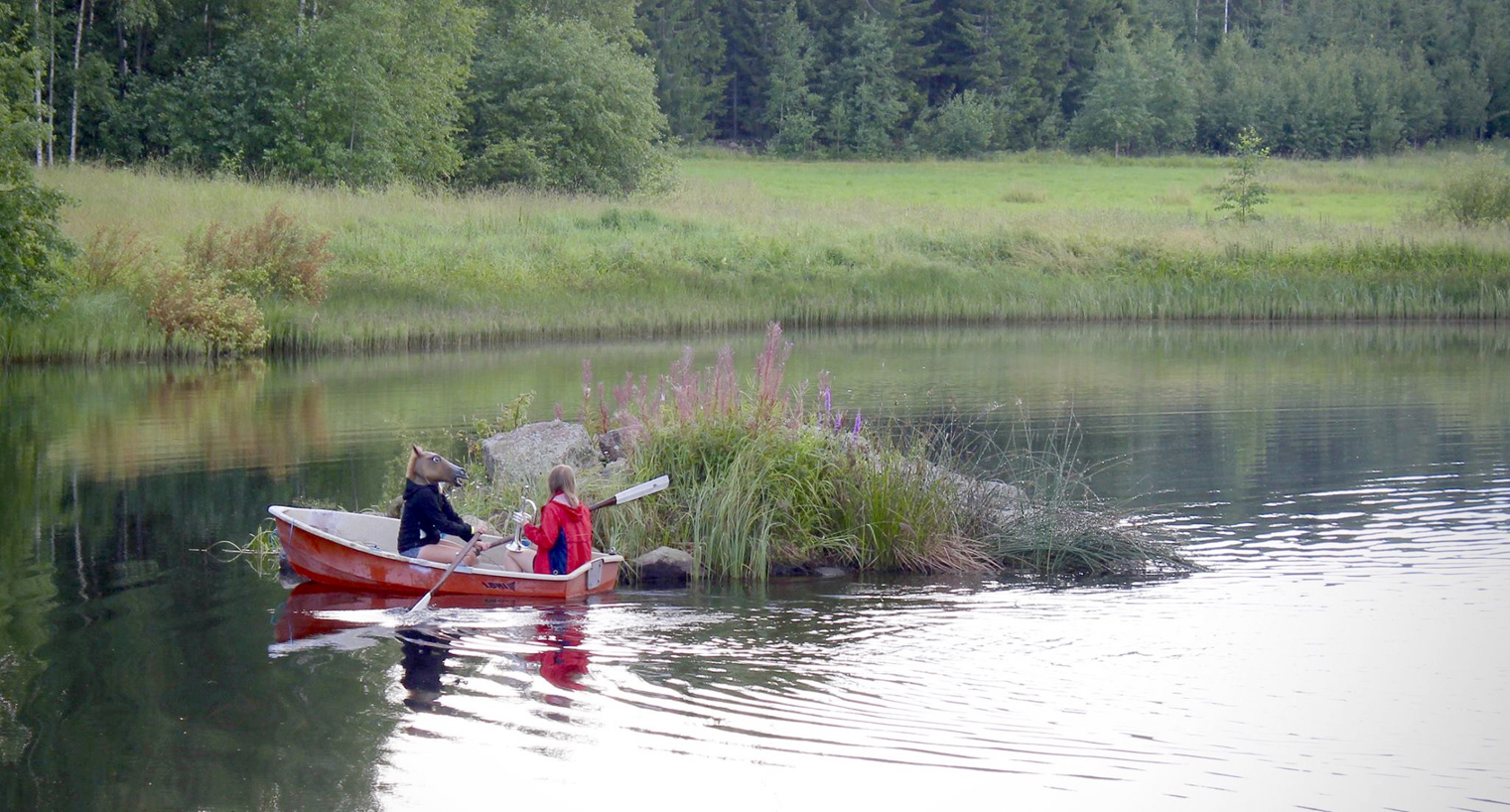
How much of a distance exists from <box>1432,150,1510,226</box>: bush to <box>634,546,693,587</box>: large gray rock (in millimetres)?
39496

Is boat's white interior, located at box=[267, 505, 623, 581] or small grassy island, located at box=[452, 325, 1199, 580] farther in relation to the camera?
small grassy island, located at box=[452, 325, 1199, 580]

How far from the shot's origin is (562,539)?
1183 cm

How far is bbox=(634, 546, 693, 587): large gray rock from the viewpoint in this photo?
41.6 ft

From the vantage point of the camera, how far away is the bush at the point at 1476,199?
152 ft

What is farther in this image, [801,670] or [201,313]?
[201,313]

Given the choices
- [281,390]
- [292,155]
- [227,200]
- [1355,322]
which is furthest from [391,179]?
[1355,322]

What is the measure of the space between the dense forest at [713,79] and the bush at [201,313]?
8.01 metres

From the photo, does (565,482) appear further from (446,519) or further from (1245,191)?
(1245,191)

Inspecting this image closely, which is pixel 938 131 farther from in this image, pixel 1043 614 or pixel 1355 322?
pixel 1043 614

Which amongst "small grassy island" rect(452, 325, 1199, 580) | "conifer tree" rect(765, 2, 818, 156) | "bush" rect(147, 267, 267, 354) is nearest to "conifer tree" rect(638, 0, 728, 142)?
Answer: "conifer tree" rect(765, 2, 818, 156)

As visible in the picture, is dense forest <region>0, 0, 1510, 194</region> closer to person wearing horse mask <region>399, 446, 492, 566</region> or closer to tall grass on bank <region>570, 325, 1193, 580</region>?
person wearing horse mask <region>399, 446, 492, 566</region>

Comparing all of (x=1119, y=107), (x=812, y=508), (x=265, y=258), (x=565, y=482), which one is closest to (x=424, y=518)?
(x=565, y=482)

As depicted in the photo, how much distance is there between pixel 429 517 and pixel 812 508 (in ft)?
10.2

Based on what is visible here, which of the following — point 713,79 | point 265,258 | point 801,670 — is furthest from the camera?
point 713,79
